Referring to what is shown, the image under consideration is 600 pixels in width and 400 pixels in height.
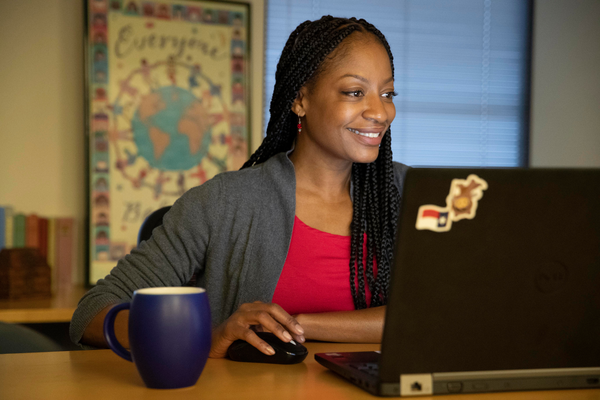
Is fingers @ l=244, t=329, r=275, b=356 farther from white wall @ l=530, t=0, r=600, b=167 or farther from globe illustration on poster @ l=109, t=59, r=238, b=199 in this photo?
white wall @ l=530, t=0, r=600, b=167

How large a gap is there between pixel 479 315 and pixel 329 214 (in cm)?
86

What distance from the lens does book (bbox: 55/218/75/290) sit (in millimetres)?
2473

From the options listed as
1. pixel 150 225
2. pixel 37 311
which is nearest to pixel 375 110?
pixel 150 225

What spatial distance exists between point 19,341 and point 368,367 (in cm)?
94

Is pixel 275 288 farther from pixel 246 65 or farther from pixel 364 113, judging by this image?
pixel 246 65

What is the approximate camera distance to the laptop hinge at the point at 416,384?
24.5 inches

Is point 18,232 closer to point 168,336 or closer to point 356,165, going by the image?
point 356,165

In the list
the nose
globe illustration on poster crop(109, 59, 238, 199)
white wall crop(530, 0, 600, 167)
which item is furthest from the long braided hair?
white wall crop(530, 0, 600, 167)

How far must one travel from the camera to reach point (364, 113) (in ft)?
4.48

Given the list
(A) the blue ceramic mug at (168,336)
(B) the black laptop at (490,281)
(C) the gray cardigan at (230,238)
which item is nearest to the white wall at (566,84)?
(C) the gray cardigan at (230,238)

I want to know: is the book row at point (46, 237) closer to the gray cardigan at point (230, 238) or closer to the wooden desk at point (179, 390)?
the gray cardigan at point (230, 238)

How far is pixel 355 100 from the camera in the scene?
1.38m

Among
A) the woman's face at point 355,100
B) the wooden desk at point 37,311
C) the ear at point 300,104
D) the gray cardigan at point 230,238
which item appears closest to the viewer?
the gray cardigan at point 230,238

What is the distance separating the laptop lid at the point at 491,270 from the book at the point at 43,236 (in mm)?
2174
